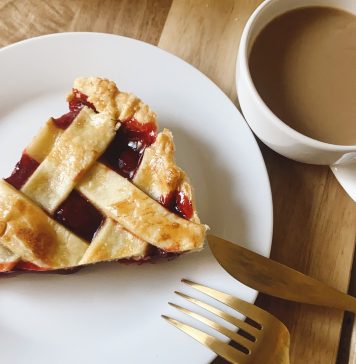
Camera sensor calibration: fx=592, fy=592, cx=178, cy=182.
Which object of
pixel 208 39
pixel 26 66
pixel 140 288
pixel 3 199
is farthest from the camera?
pixel 208 39

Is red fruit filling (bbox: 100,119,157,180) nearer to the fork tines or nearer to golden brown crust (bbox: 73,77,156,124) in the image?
golden brown crust (bbox: 73,77,156,124)

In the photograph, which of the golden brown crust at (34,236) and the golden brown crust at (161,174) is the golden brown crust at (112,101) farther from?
the golden brown crust at (34,236)

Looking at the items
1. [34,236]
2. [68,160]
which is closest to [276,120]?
[68,160]

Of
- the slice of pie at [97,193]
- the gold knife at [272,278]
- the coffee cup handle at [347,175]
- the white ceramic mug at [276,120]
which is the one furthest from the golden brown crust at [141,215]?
the coffee cup handle at [347,175]

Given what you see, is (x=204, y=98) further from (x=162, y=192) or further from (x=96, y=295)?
(x=96, y=295)

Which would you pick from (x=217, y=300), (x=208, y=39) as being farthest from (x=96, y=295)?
(x=208, y=39)
